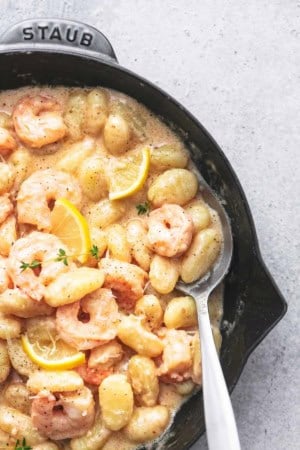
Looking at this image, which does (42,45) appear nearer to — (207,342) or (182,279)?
(182,279)

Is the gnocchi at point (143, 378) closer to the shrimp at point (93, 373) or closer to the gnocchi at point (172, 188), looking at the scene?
the shrimp at point (93, 373)

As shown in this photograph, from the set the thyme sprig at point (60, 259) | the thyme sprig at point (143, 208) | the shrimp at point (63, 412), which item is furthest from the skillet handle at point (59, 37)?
the shrimp at point (63, 412)

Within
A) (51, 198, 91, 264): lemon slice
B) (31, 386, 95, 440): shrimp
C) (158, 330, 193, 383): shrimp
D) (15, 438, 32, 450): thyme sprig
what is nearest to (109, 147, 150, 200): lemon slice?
(51, 198, 91, 264): lemon slice

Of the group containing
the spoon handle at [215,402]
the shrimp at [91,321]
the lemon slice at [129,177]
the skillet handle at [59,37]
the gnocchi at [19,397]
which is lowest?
the gnocchi at [19,397]

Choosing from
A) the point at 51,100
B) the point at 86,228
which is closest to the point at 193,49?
the point at 51,100

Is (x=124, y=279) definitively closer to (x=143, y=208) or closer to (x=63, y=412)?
(x=143, y=208)
